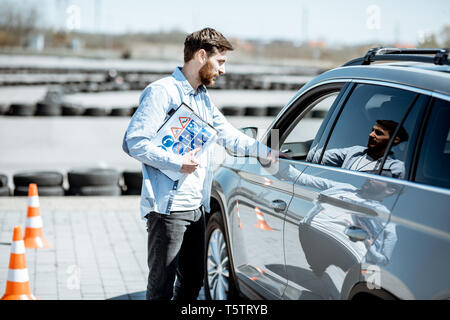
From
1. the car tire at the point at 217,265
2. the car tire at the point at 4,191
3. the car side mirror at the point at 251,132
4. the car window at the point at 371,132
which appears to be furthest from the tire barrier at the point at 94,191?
the car window at the point at 371,132

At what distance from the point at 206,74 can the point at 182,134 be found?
1.29 feet

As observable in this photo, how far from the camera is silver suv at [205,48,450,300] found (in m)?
2.80

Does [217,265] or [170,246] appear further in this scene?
[217,265]

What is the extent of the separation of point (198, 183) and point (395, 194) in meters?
1.38

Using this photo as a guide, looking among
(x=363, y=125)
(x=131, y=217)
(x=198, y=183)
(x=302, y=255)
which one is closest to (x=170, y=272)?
(x=198, y=183)

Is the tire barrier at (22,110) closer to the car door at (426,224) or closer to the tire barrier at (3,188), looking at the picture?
the tire barrier at (3,188)

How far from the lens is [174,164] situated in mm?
3688

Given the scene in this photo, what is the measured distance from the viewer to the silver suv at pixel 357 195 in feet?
9.18

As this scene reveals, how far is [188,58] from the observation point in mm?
3885

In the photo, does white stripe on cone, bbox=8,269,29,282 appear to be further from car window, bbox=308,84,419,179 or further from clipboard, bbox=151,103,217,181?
car window, bbox=308,84,419,179

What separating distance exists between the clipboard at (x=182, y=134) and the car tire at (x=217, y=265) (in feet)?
4.16

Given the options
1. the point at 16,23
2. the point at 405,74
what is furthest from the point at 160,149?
the point at 16,23

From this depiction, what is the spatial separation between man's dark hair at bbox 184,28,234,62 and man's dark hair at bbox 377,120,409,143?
3.40 feet

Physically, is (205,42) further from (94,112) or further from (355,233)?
(94,112)
